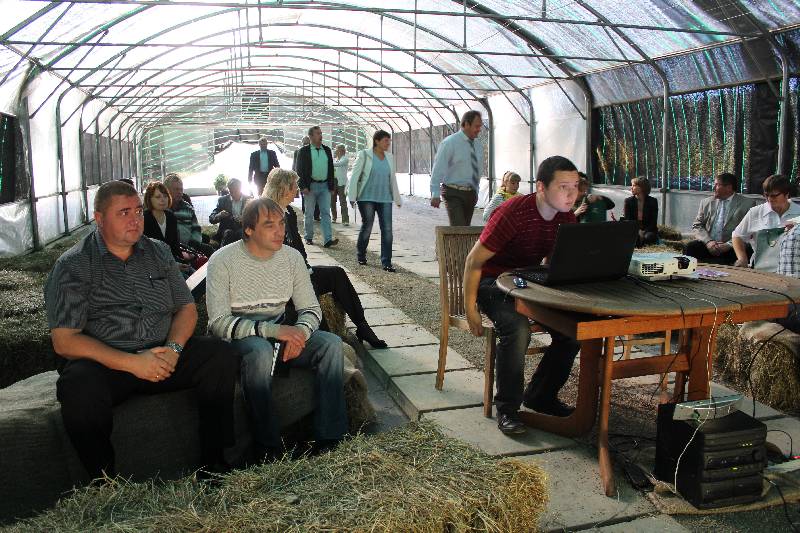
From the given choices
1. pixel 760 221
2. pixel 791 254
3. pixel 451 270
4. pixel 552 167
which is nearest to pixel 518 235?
pixel 552 167

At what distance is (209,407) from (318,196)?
6.70 m

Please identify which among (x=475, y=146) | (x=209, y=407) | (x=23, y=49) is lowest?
(x=209, y=407)

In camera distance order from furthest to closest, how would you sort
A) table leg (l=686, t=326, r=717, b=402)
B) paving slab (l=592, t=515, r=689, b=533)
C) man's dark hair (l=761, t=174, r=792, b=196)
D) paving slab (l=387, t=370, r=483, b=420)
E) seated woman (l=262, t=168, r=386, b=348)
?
man's dark hair (l=761, t=174, r=792, b=196) < seated woman (l=262, t=168, r=386, b=348) < paving slab (l=387, t=370, r=483, b=420) < table leg (l=686, t=326, r=717, b=402) < paving slab (l=592, t=515, r=689, b=533)

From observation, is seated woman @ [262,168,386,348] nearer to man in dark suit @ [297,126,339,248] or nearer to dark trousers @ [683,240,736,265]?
dark trousers @ [683,240,736,265]

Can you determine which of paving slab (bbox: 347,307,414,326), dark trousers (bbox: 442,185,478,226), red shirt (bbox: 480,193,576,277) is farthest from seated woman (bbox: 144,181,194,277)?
red shirt (bbox: 480,193,576,277)

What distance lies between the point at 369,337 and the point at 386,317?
0.82 metres

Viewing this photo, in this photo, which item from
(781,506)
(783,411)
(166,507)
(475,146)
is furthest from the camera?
(475,146)

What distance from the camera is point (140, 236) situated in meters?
2.69

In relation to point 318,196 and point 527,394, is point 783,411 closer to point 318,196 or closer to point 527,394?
point 527,394

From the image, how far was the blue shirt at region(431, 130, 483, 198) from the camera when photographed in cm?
655

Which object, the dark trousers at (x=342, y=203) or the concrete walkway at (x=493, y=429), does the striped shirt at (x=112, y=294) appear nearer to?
the concrete walkway at (x=493, y=429)

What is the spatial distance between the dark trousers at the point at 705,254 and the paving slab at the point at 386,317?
254 centimetres

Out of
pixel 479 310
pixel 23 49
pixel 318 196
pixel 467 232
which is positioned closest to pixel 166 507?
pixel 479 310

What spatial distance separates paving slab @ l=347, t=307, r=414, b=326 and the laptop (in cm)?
232
